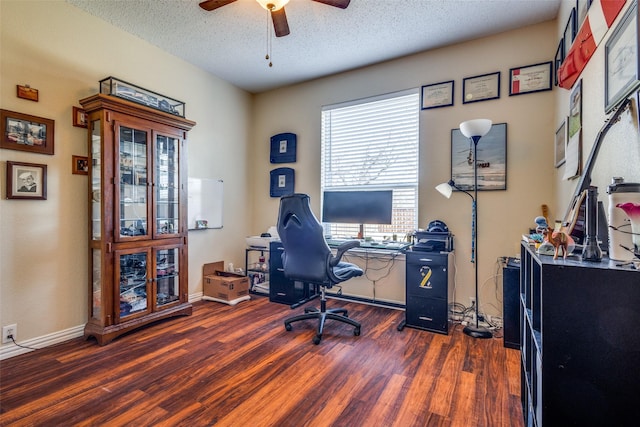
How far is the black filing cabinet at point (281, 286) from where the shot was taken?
138 inches

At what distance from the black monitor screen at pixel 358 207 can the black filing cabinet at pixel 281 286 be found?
678 millimetres

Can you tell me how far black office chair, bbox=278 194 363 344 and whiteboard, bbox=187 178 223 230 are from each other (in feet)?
4.57

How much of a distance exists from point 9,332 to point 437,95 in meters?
4.09

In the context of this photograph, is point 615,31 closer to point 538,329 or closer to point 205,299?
point 538,329

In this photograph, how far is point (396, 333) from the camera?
271cm

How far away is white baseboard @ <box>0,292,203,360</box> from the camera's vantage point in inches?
87.4

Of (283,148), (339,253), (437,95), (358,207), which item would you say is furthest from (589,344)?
(283,148)

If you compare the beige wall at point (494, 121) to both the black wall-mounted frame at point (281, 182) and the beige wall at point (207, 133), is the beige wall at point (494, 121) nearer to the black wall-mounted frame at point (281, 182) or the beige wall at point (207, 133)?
the beige wall at point (207, 133)

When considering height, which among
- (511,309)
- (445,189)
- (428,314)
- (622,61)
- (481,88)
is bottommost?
(428,314)

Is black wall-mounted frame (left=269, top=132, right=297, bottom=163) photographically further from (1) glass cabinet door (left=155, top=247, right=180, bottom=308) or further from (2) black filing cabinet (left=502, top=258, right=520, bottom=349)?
(2) black filing cabinet (left=502, top=258, right=520, bottom=349)

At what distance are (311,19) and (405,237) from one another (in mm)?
2250

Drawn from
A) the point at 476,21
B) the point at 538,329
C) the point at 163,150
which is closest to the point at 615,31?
the point at 538,329

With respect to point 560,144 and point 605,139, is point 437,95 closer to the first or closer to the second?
point 560,144

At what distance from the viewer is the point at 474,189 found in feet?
9.83
